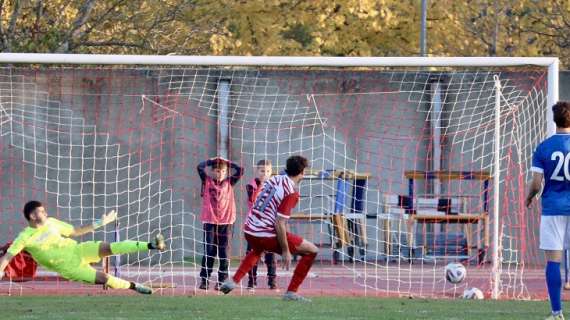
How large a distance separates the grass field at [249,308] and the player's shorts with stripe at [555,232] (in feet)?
3.00

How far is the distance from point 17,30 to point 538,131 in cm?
1006

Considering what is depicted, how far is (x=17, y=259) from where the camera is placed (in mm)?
15219

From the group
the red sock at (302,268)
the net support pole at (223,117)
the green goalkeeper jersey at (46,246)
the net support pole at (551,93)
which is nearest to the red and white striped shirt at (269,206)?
the red sock at (302,268)

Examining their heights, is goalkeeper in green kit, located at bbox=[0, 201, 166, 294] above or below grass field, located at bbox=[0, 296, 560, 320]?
above

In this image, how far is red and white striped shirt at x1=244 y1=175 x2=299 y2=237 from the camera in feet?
43.8

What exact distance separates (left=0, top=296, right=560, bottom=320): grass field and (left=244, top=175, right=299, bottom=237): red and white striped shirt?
2.52 feet

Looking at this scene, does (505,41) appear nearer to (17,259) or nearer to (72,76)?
(72,76)

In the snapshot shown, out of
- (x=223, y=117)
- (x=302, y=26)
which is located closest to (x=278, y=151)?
(x=223, y=117)

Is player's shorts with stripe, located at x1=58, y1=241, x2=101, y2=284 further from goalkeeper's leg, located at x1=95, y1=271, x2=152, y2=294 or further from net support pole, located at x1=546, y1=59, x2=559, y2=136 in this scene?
net support pole, located at x1=546, y1=59, x2=559, y2=136

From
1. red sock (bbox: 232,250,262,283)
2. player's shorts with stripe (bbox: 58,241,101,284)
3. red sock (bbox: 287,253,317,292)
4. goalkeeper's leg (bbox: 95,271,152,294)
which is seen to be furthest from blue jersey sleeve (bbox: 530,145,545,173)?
player's shorts with stripe (bbox: 58,241,101,284)

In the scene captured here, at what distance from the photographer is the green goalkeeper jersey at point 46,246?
13522 mm

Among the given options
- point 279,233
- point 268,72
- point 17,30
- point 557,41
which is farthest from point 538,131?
point 557,41

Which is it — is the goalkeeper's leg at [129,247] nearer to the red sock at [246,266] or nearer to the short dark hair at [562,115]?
the red sock at [246,266]

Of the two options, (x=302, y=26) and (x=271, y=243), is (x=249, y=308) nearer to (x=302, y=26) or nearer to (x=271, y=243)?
(x=271, y=243)
